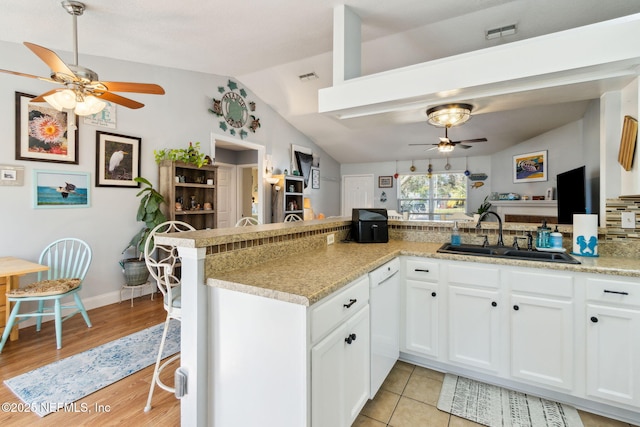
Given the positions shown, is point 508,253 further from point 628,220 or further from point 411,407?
point 411,407

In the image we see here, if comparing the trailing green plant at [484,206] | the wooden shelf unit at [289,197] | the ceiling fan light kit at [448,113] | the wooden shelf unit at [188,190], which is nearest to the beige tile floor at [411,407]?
the ceiling fan light kit at [448,113]

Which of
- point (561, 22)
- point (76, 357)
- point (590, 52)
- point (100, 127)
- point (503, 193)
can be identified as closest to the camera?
point (590, 52)

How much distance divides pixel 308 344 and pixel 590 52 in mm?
2203

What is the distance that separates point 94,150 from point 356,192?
6.19 metres

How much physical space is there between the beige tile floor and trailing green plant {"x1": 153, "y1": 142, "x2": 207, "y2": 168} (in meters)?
3.36

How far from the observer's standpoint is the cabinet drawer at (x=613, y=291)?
62.4 inches

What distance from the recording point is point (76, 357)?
229 cm

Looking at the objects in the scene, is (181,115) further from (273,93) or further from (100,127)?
(273,93)

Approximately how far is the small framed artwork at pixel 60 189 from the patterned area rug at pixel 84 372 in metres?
1.62

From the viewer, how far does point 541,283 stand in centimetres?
178

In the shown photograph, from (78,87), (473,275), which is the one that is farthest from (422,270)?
(78,87)

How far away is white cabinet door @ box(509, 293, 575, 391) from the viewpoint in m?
1.73

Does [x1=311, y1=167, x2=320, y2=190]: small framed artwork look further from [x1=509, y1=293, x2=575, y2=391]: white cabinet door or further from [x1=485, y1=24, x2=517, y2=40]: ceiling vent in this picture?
[x1=509, y1=293, x2=575, y2=391]: white cabinet door

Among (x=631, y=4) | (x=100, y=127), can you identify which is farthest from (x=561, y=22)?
(x=100, y=127)
